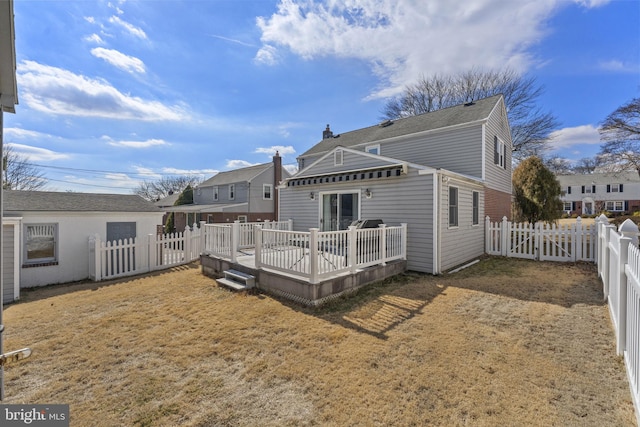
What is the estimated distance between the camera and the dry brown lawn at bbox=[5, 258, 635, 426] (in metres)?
2.52

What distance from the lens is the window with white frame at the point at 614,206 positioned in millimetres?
35263

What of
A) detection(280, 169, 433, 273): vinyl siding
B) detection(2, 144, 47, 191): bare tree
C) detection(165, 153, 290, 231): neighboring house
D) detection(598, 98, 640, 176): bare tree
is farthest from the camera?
detection(2, 144, 47, 191): bare tree

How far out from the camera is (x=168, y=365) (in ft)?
11.2

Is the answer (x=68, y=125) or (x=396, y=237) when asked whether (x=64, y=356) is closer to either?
(x=396, y=237)

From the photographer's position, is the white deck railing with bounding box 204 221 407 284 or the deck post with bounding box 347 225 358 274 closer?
the white deck railing with bounding box 204 221 407 284

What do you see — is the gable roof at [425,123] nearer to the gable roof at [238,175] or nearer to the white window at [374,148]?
the white window at [374,148]

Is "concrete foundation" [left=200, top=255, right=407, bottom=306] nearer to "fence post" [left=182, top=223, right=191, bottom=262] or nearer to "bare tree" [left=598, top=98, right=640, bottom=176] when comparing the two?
"fence post" [left=182, top=223, right=191, bottom=262]

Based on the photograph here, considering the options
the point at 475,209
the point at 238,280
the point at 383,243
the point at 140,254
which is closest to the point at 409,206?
the point at 383,243

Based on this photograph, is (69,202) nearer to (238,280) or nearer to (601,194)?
(238,280)

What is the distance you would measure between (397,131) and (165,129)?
17.6m

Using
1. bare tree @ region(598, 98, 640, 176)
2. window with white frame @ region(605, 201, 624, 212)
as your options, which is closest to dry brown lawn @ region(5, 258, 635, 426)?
bare tree @ region(598, 98, 640, 176)

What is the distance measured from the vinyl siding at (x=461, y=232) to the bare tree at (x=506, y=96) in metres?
15.5

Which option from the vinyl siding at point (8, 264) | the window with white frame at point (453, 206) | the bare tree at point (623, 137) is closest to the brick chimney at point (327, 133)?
the window with white frame at point (453, 206)

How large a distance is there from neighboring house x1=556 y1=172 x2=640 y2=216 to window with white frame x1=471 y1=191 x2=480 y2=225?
33.1 meters
